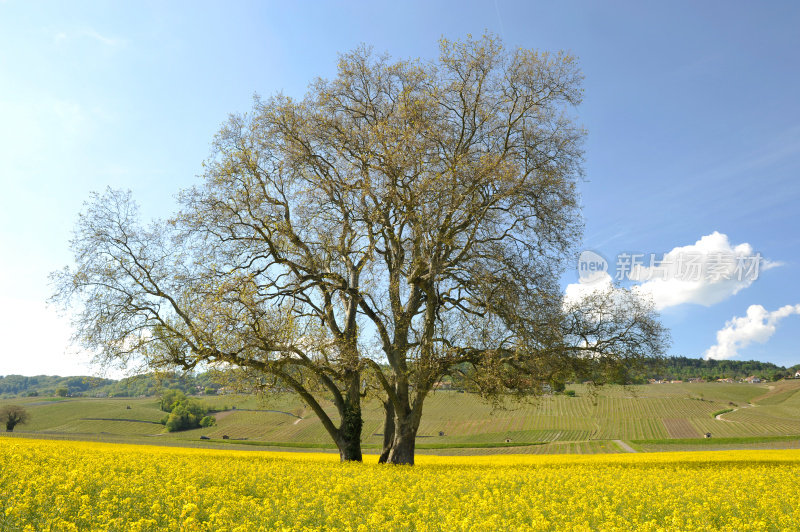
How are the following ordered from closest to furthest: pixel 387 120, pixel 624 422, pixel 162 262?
pixel 387 120, pixel 162 262, pixel 624 422

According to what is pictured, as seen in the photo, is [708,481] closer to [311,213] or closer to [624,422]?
[311,213]

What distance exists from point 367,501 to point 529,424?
271ft

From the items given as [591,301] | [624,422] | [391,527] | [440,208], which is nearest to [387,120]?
[440,208]

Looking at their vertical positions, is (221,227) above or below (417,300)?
above

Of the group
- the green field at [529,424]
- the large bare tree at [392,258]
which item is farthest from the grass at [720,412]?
the large bare tree at [392,258]

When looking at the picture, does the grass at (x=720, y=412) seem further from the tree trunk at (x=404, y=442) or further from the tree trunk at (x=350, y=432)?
the tree trunk at (x=350, y=432)

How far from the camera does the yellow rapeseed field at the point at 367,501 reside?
7.96m

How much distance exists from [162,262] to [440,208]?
13.0m

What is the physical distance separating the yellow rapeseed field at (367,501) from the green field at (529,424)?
40341 millimetres

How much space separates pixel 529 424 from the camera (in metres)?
86.5

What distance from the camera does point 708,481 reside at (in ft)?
46.3

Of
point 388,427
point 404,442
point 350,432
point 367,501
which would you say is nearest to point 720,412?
point 388,427

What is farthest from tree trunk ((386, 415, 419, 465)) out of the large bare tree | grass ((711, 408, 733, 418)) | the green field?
grass ((711, 408, 733, 418))

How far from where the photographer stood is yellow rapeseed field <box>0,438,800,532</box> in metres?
7.96
